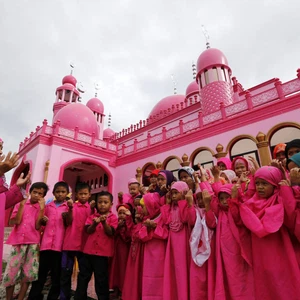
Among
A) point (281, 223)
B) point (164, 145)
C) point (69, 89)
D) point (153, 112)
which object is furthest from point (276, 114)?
point (69, 89)

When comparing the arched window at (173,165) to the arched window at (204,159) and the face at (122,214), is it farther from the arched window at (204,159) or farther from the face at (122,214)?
the face at (122,214)

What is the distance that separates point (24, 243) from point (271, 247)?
240cm

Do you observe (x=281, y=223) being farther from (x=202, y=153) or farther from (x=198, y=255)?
(x=202, y=153)

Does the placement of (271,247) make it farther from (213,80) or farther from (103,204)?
(213,80)

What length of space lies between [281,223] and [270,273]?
1.17ft

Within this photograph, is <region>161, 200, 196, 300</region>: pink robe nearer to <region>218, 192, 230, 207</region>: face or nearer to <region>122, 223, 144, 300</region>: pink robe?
<region>218, 192, 230, 207</region>: face

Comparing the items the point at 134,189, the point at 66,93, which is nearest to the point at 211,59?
the point at 134,189

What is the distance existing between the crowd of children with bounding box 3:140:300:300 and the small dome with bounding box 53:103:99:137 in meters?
8.43

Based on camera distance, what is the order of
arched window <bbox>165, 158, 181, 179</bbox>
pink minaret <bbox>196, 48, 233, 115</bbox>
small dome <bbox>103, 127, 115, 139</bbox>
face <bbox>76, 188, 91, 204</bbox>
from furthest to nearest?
1. small dome <bbox>103, 127, 115, 139</bbox>
2. pink minaret <bbox>196, 48, 233, 115</bbox>
3. arched window <bbox>165, 158, 181, 179</bbox>
4. face <bbox>76, 188, 91, 204</bbox>

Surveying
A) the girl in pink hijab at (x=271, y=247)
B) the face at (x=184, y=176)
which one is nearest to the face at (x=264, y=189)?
the girl in pink hijab at (x=271, y=247)

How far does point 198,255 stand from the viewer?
1.82 meters

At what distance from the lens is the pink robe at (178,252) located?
187 cm

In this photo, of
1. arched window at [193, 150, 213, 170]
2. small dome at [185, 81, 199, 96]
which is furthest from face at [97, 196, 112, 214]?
small dome at [185, 81, 199, 96]

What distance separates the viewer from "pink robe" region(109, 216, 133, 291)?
2750 mm
